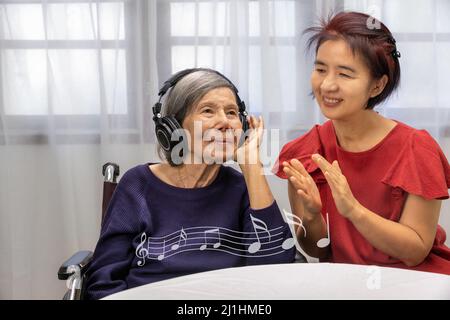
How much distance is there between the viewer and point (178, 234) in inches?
38.6

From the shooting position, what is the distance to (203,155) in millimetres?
994

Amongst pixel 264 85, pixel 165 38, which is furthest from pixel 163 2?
pixel 264 85

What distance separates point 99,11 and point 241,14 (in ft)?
1.20

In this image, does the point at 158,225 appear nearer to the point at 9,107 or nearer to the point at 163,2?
the point at 163,2

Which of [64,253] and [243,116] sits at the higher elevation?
[243,116]

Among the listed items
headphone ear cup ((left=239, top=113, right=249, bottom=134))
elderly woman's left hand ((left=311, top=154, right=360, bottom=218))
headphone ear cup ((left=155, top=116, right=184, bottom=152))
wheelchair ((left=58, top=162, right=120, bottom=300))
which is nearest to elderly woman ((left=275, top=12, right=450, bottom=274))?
elderly woman's left hand ((left=311, top=154, right=360, bottom=218))

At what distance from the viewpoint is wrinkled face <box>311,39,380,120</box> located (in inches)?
34.8

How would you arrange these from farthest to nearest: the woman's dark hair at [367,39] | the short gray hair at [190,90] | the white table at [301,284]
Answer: the short gray hair at [190,90] < the woman's dark hair at [367,39] < the white table at [301,284]

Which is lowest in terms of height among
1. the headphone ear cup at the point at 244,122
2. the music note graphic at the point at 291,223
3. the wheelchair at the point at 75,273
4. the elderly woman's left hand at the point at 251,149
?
the wheelchair at the point at 75,273

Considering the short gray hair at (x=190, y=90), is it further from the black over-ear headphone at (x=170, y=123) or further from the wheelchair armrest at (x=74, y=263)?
the wheelchair armrest at (x=74, y=263)

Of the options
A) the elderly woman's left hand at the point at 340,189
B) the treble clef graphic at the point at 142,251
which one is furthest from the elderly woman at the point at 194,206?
the elderly woman's left hand at the point at 340,189

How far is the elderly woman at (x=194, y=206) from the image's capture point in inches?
37.4

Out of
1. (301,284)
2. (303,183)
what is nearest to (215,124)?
(303,183)

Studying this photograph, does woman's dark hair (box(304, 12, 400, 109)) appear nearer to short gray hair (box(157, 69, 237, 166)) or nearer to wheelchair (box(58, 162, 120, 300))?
short gray hair (box(157, 69, 237, 166))
